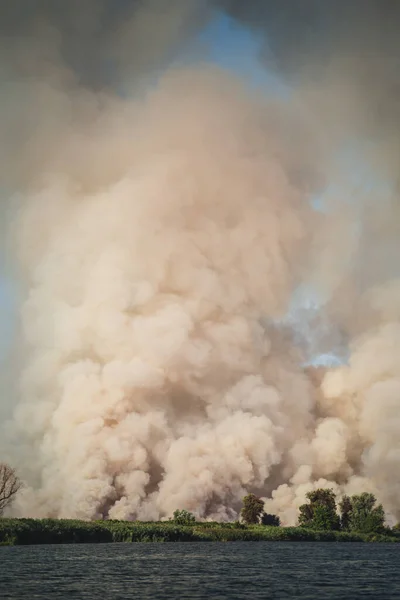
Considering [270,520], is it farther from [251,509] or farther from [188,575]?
[188,575]

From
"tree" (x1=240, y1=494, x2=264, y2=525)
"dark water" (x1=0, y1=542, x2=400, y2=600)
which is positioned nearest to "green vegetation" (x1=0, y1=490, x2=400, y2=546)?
"tree" (x1=240, y1=494, x2=264, y2=525)

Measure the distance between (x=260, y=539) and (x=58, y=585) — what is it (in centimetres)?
8551

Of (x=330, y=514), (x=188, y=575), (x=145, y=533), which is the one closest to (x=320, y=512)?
(x=330, y=514)

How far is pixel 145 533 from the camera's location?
109m

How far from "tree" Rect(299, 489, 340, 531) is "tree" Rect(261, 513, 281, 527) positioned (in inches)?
243

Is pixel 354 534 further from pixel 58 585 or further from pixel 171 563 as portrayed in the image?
pixel 58 585

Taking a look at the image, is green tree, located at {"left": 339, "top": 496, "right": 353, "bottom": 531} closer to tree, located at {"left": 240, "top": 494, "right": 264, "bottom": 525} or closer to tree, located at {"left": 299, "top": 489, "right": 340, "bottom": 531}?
tree, located at {"left": 299, "top": 489, "right": 340, "bottom": 531}

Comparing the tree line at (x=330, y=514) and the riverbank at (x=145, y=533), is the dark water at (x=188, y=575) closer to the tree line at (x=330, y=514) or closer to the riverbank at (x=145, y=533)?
the riverbank at (x=145, y=533)

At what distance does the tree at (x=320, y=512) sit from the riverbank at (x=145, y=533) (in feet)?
15.6

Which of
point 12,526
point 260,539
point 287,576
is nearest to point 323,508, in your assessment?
point 260,539

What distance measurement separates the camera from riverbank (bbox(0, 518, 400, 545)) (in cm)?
9088

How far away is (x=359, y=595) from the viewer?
145 feet

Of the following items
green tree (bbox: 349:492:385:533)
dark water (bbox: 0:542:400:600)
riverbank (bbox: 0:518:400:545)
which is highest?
green tree (bbox: 349:492:385:533)

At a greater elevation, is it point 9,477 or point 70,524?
point 9,477
